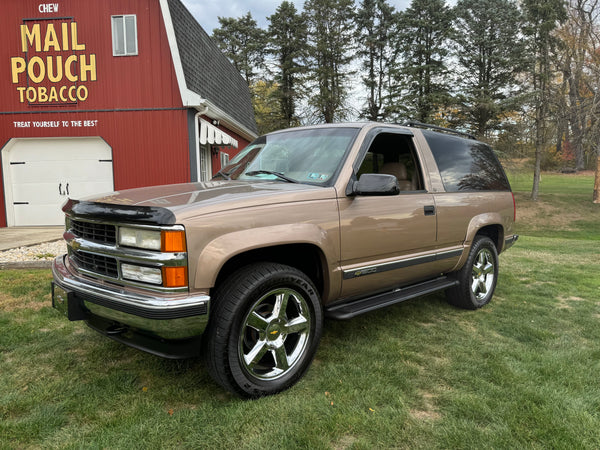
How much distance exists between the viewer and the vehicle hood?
8.05 feet

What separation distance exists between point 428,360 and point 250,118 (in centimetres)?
1797

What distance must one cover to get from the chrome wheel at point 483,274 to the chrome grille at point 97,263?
3.73 meters

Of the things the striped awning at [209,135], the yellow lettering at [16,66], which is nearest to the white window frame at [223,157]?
the striped awning at [209,135]

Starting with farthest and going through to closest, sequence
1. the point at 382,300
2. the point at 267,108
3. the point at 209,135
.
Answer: the point at 267,108 → the point at 209,135 → the point at 382,300

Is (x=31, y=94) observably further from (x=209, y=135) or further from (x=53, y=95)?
(x=209, y=135)

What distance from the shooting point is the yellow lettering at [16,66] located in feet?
36.6

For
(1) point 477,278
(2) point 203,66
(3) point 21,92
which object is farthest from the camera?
(2) point 203,66

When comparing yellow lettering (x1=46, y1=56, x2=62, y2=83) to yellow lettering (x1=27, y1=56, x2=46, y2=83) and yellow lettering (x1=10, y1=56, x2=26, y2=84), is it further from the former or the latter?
yellow lettering (x1=10, y1=56, x2=26, y2=84)

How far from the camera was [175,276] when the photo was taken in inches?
91.1

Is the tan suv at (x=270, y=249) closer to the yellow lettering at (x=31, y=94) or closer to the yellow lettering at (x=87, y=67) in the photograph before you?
the yellow lettering at (x=87, y=67)

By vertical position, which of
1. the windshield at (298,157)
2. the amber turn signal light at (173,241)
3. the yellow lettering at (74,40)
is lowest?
the amber turn signal light at (173,241)

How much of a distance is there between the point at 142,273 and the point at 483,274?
3.97 meters

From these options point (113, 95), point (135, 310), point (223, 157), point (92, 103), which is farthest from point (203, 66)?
point (135, 310)

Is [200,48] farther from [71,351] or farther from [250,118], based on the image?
[71,351]
